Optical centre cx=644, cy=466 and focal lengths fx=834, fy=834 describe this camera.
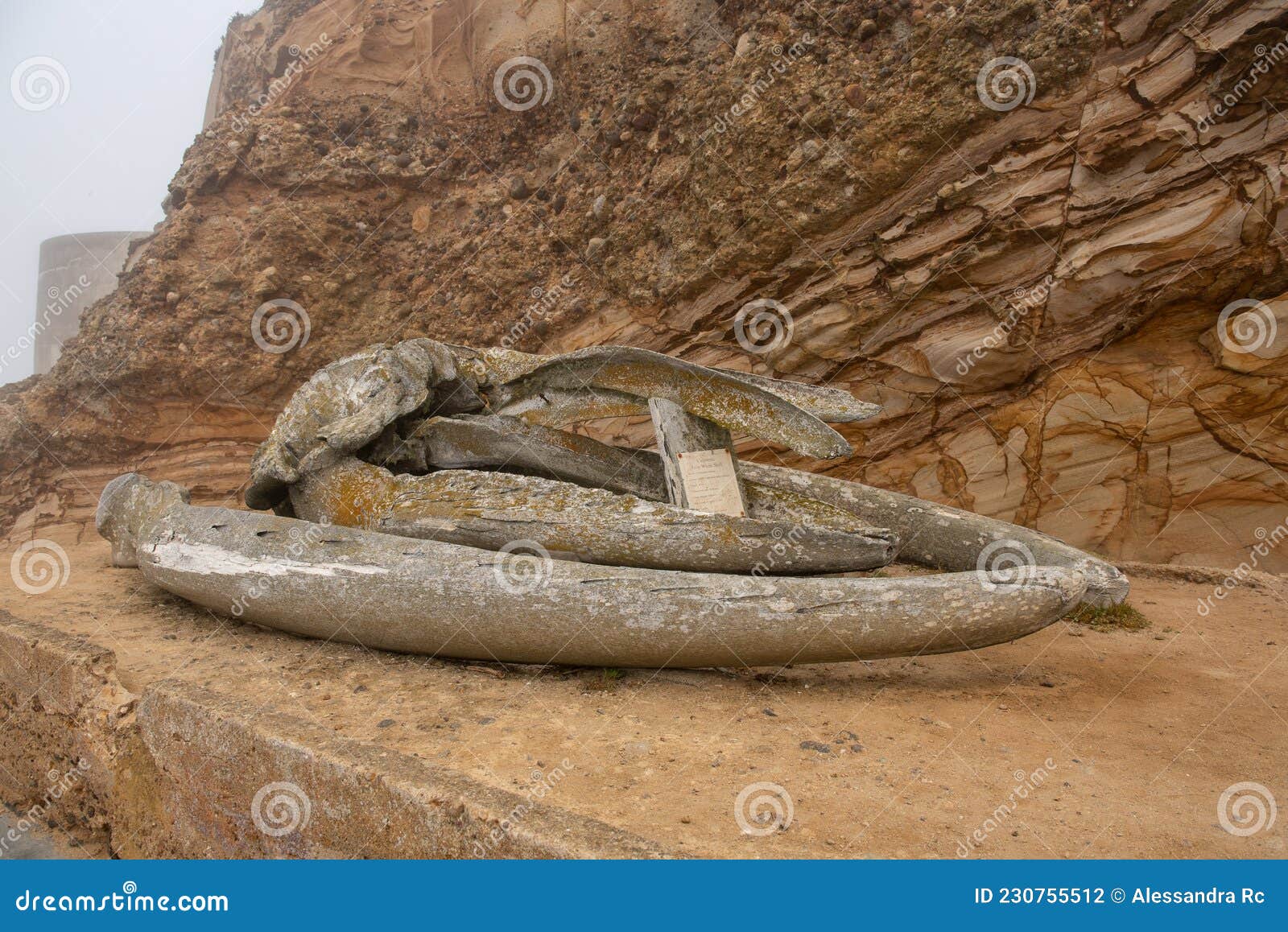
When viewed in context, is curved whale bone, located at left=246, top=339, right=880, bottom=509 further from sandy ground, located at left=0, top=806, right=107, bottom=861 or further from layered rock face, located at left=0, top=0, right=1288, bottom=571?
layered rock face, located at left=0, top=0, right=1288, bottom=571

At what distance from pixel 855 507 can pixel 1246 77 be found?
3757 mm

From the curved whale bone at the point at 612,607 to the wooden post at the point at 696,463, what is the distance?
669 mm

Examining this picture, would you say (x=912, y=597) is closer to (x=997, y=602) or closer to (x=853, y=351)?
(x=997, y=602)

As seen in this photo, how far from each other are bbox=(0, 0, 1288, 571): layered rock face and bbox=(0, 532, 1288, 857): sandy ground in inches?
85.8

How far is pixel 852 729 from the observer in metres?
2.72

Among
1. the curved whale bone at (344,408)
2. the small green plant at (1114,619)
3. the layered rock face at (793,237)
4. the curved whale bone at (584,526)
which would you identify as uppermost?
the layered rock face at (793,237)

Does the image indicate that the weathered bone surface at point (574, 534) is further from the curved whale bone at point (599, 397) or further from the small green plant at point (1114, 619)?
the small green plant at point (1114, 619)

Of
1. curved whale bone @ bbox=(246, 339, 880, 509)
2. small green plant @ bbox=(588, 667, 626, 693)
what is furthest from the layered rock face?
small green plant @ bbox=(588, 667, 626, 693)

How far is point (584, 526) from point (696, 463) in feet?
2.16

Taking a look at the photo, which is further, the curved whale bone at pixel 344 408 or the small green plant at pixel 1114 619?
the small green plant at pixel 1114 619

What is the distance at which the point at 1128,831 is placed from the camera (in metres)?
2.06

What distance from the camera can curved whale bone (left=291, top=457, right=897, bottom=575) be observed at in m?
3.25

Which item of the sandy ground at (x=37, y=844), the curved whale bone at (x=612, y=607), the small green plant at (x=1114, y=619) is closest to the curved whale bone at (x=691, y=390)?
the curved whale bone at (x=612, y=607)

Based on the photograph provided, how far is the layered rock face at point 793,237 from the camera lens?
5430mm
